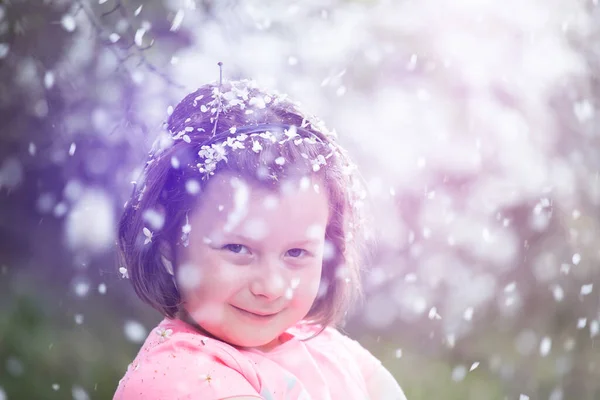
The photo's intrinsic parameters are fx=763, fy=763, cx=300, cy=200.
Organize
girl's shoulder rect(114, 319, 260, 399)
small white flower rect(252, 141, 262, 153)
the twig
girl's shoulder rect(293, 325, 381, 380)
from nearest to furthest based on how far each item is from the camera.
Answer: girl's shoulder rect(114, 319, 260, 399)
small white flower rect(252, 141, 262, 153)
girl's shoulder rect(293, 325, 381, 380)
the twig

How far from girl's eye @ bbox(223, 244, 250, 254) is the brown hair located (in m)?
0.07

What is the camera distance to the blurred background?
1.46 meters

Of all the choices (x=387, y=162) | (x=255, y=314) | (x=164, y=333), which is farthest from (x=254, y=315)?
(x=387, y=162)

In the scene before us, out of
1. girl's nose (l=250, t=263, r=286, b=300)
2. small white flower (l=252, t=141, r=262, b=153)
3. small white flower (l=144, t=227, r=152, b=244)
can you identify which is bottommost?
small white flower (l=144, t=227, r=152, b=244)

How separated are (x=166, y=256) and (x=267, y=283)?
0.18m

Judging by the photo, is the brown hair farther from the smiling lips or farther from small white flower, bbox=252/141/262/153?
the smiling lips

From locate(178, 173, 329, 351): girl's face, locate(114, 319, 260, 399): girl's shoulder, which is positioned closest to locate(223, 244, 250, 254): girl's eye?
locate(178, 173, 329, 351): girl's face

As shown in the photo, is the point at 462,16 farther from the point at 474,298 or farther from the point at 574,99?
the point at 474,298

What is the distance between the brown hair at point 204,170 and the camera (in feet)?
3.32

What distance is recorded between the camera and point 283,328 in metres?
1.04

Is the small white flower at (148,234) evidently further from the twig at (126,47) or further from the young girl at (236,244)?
the twig at (126,47)

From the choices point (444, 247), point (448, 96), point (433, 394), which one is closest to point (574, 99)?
point (448, 96)

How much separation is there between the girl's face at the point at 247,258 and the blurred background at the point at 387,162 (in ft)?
1.21

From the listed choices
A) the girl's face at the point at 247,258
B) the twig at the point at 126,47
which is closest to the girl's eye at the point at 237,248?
the girl's face at the point at 247,258
